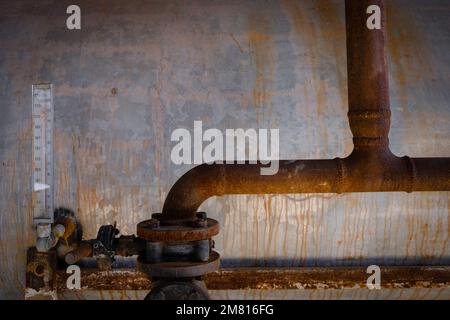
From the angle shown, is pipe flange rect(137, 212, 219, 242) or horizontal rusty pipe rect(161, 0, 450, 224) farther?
horizontal rusty pipe rect(161, 0, 450, 224)

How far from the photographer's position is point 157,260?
1.56 m

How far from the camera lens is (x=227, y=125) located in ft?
6.52

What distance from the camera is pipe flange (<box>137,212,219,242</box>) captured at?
4.99 feet

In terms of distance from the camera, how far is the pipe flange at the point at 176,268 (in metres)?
1.49

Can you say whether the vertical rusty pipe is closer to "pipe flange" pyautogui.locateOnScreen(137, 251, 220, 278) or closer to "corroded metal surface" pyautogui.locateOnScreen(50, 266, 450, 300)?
"corroded metal surface" pyautogui.locateOnScreen(50, 266, 450, 300)

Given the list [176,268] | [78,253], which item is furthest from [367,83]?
[78,253]

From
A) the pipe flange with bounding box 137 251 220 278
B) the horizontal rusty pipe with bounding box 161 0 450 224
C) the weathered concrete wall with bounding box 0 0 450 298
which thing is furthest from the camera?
the weathered concrete wall with bounding box 0 0 450 298

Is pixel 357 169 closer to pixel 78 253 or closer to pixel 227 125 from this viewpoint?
pixel 227 125

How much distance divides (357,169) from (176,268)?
908mm

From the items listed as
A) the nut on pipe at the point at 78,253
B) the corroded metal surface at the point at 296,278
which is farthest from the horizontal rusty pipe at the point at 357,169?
the corroded metal surface at the point at 296,278

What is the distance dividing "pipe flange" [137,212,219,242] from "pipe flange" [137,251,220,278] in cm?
10

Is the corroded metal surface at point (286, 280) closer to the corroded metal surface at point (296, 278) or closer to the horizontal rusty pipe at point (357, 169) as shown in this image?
the corroded metal surface at point (296, 278)

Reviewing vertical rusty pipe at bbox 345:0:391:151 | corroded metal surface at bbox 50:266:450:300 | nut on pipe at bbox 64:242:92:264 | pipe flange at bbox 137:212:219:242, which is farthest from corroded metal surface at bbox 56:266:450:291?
vertical rusty pipe at bbox 345:0:391:151

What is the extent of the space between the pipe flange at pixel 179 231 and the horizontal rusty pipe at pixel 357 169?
2.3 inches
